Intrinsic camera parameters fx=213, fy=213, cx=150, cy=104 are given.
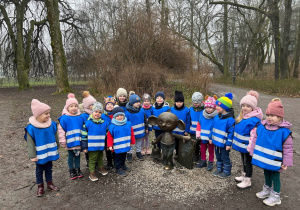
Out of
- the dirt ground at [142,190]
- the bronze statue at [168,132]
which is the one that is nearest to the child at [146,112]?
the dirt ground at [142,190]

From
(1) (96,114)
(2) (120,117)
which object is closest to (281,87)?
(2) (120,117)

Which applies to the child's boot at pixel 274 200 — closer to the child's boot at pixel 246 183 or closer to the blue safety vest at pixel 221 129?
the child's boot at pixel 246 183

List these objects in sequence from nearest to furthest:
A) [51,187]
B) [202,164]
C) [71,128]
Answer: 1. [51,187]
2. [71,128]
3. [202,164]

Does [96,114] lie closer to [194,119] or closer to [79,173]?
[79,173]

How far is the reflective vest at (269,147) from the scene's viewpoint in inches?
108

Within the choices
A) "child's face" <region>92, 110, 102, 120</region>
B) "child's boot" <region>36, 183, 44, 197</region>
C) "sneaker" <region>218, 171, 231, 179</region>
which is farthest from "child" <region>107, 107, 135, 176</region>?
"sneaker" <region>218, 171, 231, 179</region>

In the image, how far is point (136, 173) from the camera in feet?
12.7

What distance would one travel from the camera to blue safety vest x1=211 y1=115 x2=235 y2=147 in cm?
340

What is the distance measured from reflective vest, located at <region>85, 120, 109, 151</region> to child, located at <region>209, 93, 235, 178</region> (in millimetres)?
1850

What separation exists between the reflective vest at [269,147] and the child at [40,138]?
2967 millimetres

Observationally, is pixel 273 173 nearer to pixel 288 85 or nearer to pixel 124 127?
pixel 124 127

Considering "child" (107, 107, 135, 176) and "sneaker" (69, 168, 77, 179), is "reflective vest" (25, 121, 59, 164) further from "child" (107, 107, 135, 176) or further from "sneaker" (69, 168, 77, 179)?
"child" (107, 107, 135, 176)

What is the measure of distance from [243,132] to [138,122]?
1.96 m

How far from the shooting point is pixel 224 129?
341 centimetres
